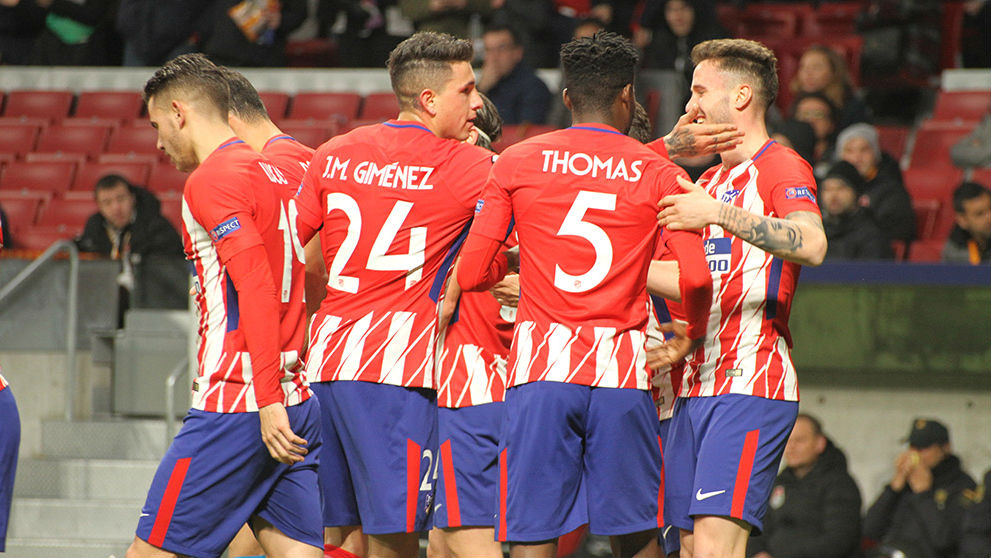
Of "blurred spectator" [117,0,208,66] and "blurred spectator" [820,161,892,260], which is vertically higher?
"blurred spectator" [117,0,208,66]

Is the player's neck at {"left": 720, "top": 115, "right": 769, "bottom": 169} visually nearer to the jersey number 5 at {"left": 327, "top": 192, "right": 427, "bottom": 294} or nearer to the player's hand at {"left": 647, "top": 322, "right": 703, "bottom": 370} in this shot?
the player's hand at {"left": 647, "top": 322, "right": 703, "bottom": 370}

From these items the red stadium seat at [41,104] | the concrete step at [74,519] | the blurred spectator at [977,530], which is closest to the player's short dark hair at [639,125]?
the blurred spectator at [977,530]

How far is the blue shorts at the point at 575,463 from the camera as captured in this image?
3.95 m

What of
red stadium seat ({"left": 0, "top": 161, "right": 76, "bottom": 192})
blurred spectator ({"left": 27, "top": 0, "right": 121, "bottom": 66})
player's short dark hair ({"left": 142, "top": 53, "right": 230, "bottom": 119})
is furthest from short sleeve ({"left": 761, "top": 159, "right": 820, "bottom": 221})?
blurred spectator ({"left": 27, "top": 0, "right": 121, "bottom": 66})

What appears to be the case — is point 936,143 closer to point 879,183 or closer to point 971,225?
point 879,183

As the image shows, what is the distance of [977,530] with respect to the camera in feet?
23.8

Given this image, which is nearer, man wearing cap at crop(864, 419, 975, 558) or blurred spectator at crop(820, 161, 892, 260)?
man wearing cap at crop(864, 419, 975, 558)

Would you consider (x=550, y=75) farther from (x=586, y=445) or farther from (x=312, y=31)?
(x=586, y=445)

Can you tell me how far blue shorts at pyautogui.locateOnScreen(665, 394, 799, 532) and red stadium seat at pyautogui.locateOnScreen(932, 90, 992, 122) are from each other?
23.2 feet

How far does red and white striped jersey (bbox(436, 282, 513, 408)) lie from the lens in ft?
15.5

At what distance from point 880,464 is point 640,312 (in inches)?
183

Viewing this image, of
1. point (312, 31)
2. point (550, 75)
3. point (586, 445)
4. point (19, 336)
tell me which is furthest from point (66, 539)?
point (312, 31)

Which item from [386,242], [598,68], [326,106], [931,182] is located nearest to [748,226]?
[598,68]

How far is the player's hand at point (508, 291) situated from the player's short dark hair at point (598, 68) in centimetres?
72
